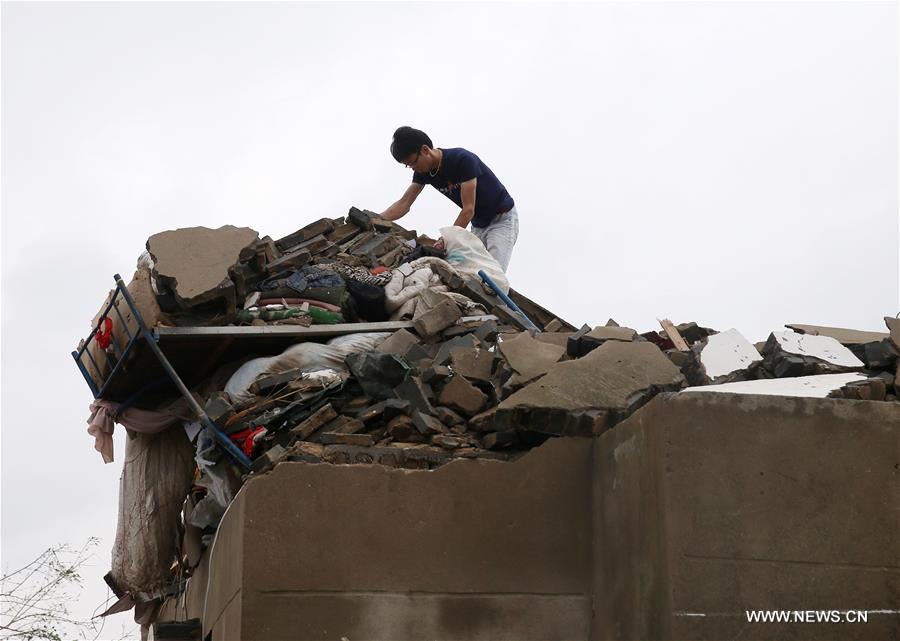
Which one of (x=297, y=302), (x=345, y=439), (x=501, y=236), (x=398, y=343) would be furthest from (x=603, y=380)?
(x=501, y=236)

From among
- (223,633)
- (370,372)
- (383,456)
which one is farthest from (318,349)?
(223,633)

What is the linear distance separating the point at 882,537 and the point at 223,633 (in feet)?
11.2

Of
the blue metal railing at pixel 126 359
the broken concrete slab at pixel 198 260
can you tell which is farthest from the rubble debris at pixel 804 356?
the broken concrete slab at pixel 198 260

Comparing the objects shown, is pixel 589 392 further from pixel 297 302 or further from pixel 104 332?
pixel 104 332

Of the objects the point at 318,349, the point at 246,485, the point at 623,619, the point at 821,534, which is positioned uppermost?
the point at 318,349

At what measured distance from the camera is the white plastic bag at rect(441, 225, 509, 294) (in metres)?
9.30

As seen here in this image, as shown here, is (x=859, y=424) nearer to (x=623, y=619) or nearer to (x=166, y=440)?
(x=623, y=619)

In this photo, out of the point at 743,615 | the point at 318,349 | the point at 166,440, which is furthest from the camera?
the point at 166,440

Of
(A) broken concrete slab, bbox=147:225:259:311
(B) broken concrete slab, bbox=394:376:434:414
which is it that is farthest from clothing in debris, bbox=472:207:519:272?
(B) broken concrete slab, bbox=394:376:434:414

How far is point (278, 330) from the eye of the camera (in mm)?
7809

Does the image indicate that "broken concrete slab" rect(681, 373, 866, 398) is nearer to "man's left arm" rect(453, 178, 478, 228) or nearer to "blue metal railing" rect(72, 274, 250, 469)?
"blue metal railing" rect(72, 274, 250, 469)

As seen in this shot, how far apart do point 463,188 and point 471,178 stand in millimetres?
148

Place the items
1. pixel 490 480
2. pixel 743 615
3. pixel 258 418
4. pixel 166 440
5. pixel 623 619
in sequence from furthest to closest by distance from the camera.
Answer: pixel 166 440 < pixel 258 418 < pixel 490 480 < pixel 623 619 < pixel 743 615

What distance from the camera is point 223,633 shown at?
6402mm
